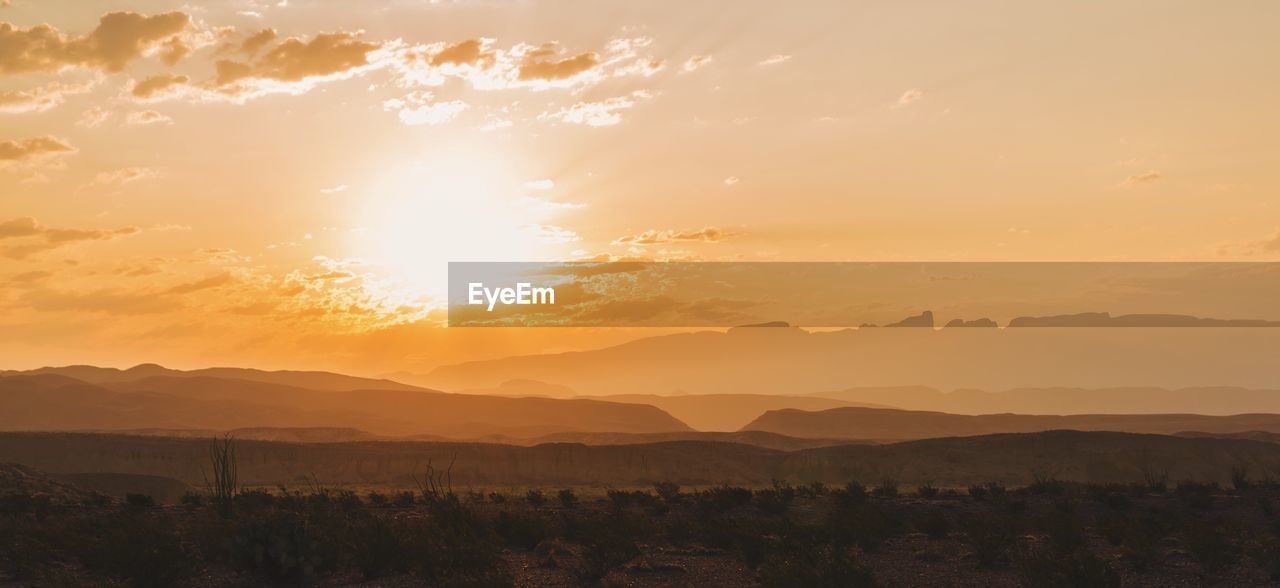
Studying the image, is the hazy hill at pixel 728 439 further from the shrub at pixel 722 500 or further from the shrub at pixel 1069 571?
the shrub at pixel 1069 571

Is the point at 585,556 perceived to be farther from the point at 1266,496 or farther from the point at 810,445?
the point at 810,445

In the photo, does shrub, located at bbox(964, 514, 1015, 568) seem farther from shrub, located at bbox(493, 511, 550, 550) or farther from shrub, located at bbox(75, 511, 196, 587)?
shrub, located at bbox(75, 511, 196, 587)

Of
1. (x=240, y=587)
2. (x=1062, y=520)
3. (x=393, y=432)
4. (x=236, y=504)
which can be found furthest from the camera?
(x=393, y=432)

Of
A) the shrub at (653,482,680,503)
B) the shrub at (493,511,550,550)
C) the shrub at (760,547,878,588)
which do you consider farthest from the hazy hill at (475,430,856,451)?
the shrub at (760,547,878,588)

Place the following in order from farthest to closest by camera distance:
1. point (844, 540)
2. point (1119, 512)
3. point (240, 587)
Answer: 1. point (1119, 512)
2. point (844, 540)
3. point (240, 587)

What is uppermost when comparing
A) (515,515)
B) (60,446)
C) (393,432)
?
(515,515)

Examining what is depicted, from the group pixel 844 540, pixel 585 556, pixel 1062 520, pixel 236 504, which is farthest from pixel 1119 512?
pixel 236 504
